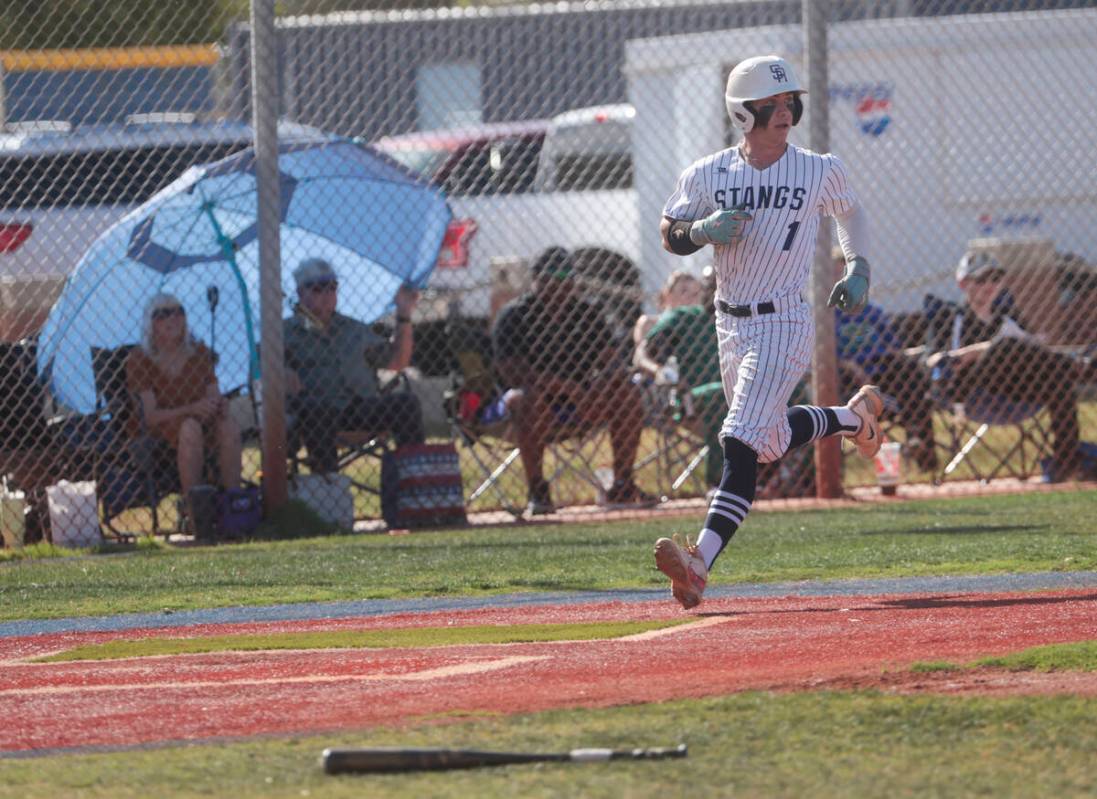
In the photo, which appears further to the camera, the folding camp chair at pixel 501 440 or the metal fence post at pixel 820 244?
the folding camp chair at pixel 501 440

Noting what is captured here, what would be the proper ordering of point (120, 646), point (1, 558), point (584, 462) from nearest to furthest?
point (120, 646) → point (1, 558) → point (584, 462)

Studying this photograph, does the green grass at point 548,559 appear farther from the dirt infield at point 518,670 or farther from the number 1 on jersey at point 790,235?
the number 1 on jersey at point 790,235

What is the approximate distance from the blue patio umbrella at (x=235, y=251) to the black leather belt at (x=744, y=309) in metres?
4.73

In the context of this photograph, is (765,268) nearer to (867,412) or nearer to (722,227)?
(722,227)

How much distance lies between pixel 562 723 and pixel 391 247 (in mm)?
8230

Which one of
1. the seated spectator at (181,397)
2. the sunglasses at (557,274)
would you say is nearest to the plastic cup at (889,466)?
the sunglasses at (557,274)

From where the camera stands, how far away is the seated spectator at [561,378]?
11.5m

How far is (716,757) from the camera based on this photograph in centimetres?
407

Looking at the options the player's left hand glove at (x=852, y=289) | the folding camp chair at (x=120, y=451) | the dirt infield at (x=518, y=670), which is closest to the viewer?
the dirt infield at (x=518, y=670)

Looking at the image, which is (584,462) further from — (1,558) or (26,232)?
(26,232)

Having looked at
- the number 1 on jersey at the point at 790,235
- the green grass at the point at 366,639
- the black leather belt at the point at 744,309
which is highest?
the number 1 on jersey at the point at 790,235

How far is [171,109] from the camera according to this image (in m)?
17.6

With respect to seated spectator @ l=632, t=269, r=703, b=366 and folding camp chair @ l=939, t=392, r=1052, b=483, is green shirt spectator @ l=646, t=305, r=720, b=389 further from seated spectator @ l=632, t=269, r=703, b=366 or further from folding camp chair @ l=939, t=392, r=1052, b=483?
folding camp chair @ l=939, t=392, r=1052, b=483

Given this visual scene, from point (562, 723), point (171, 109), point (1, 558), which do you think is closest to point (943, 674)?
point (562, 723)
